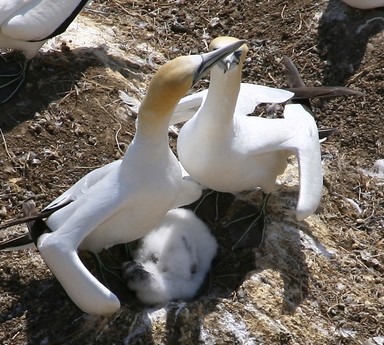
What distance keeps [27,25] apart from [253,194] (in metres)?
2.03

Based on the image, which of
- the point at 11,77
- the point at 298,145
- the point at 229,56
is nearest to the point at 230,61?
the point at 229,56

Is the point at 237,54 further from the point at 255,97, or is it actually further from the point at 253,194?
the point at 253,194

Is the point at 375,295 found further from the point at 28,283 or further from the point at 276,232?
the point at 28,283

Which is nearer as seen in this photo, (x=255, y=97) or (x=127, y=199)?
(x=127, y=199)

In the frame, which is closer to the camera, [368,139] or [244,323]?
[244,323]

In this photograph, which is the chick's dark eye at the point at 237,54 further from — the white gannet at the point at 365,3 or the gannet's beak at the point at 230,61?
the white gannet at the point at 365,3

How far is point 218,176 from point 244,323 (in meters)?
0.90

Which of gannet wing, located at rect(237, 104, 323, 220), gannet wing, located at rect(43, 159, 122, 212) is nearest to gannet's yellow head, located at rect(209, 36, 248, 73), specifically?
gannet wing, located at rect(237, 104, 323, 220)

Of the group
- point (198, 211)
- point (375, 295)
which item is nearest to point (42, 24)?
point (198, 211)

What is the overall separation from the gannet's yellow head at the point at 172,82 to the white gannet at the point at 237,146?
36 centimetres

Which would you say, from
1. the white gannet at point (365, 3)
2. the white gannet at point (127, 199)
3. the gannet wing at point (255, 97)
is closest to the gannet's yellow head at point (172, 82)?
the white gannet at point (127, 199)

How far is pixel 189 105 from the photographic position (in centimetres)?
684

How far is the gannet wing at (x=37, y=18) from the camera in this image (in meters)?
7.48

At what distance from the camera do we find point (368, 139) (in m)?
7.87
